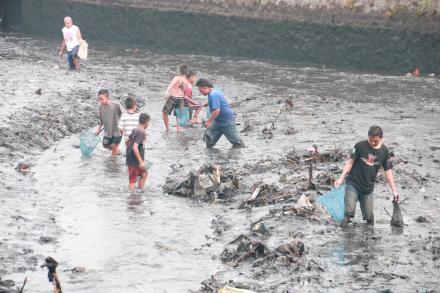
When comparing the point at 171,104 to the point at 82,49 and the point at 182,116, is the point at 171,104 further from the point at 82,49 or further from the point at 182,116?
the point at 82,49

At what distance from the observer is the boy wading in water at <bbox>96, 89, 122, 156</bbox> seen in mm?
17078

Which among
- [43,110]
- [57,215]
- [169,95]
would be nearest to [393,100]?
[169,95]

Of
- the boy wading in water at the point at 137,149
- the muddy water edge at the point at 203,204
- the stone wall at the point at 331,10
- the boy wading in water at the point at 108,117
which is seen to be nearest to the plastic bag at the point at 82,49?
the muddy water edge at the point at 203,204

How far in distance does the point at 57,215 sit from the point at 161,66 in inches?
632

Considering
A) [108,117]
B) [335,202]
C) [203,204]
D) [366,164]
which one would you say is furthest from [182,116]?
[366,164]

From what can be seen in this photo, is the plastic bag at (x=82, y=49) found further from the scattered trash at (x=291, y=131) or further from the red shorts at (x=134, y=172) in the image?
the red shorts at (x=134, y=172)

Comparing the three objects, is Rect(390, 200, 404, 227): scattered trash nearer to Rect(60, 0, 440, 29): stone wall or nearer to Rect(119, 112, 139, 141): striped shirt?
Rect(119, 112, 139, 141): striped shirt

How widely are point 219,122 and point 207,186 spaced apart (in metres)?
3.39

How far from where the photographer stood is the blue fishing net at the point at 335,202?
12555 mm

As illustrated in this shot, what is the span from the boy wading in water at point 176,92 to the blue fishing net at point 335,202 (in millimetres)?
7737

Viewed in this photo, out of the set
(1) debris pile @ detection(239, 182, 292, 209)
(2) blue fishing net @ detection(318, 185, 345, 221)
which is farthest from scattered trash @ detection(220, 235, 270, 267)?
(1) debris pile @ detection(239, 182, 292, 209)

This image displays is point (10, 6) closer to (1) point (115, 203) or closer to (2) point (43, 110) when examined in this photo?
(2) point (43, 110)

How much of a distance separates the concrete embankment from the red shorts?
15763 mm

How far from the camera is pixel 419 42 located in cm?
2869
